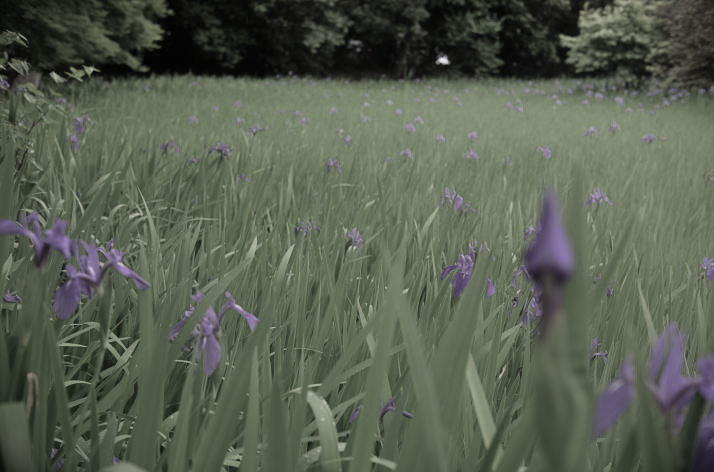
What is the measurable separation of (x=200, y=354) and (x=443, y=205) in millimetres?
1408

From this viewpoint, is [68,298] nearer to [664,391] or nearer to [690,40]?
[664,391]

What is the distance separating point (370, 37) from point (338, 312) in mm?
14605

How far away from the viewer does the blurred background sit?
236 inches

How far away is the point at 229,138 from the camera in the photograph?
3.40 meters

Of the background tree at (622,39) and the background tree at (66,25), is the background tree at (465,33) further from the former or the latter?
the background tree at (66,25)

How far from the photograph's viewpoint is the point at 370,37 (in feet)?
47.9

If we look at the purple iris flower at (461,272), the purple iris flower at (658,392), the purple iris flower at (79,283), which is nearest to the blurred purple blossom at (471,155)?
the purple iris flower at (461,272)

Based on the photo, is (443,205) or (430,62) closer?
(443,205)

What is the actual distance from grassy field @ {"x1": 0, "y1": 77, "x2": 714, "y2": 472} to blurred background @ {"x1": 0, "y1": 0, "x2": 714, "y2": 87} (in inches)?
118

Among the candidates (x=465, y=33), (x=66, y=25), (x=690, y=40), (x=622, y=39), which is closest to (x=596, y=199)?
(x=66, y=25)

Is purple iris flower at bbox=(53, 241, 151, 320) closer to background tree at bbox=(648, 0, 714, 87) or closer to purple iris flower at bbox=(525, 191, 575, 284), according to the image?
purple iris flower at bbox=(525, 191, 575, 284)

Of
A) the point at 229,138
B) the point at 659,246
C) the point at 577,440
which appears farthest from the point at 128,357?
the point at 229,138

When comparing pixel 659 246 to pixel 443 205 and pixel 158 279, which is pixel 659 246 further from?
pixel 158 279

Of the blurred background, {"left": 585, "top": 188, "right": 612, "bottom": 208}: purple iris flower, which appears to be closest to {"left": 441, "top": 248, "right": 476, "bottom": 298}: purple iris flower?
{"left": 585, "top": 188, "right": 612, "bottom": 208}: purple iris flower
